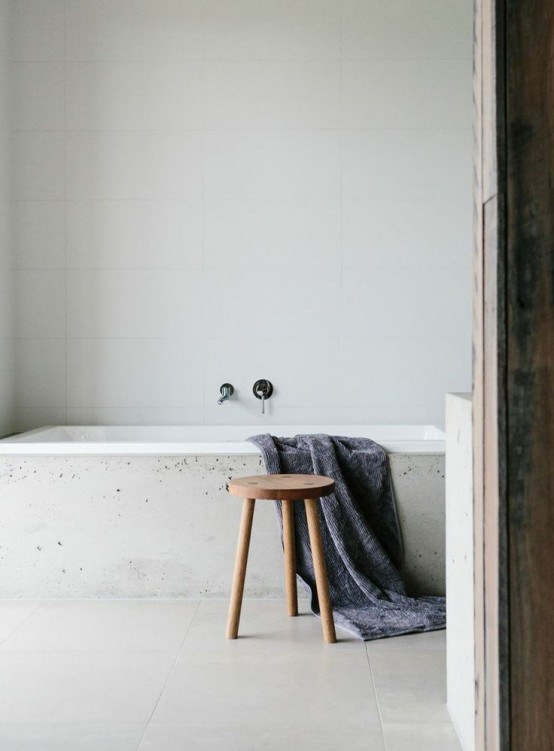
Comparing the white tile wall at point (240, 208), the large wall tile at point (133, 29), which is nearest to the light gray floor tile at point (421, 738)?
the white tile wall at point (240, 208)

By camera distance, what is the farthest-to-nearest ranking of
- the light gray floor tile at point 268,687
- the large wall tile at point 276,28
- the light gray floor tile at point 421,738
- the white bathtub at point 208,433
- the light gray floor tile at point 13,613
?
the large wall tile at point 276,28 < the white bathtub at point 208,433 < the light gray floor tile at point 13,613 < the light gray floor tile at point 268,687 < the light gray floor tile at point 421,738

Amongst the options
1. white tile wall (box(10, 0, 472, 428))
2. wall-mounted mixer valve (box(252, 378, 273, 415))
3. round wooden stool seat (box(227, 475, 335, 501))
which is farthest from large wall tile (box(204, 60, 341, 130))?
round wooden stool seat (box(227, 475, 335, 501))

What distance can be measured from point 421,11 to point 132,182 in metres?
1.65

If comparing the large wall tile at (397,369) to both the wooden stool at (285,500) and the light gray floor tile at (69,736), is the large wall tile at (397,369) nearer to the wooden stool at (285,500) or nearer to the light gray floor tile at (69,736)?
the wooden stool at (285,500)

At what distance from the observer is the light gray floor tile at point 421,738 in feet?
6.63

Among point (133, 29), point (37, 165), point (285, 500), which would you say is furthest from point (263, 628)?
point (133, 29)

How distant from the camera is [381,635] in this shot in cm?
283

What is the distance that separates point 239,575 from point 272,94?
2.54 meters

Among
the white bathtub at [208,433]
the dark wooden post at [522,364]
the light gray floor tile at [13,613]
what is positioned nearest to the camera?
the dark wooden post at [522,364]

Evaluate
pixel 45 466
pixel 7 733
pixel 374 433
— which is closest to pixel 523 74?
pixel 7 733

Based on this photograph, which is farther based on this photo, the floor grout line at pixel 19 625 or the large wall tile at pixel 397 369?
the large wall tile at pixel 397 369

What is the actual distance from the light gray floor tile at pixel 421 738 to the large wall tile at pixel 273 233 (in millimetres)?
2643

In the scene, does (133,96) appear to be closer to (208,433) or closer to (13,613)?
(208,433)

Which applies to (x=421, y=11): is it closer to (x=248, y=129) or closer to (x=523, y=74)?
(x=248, y=129)
